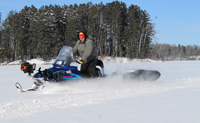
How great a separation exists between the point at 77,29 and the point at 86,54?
38366 mm

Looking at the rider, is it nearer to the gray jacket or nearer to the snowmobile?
the gray jacket

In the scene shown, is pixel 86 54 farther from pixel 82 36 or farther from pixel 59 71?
pixel 59 71

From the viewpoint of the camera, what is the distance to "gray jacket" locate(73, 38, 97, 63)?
268 inches

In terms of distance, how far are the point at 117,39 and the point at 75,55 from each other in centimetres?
4015

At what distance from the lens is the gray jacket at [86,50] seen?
22.3 ft

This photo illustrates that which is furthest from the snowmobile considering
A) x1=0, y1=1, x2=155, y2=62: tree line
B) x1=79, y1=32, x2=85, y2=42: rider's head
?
x1=0, y1=1, x2=155, y2=62: tree line

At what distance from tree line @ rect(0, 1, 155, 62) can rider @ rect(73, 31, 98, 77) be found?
3545 centimetres

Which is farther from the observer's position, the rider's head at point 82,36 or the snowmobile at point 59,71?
the rider's head at point 82,36

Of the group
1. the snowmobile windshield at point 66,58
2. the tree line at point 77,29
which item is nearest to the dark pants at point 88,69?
the snowmobile windshield at point 66,58

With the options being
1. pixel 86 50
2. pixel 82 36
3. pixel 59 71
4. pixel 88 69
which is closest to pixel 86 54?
pixel 86 50

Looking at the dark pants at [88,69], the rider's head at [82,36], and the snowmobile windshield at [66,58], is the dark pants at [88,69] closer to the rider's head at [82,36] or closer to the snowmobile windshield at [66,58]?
the snowmobile windshield at [66,58]

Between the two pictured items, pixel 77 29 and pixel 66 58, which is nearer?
pixel 66 58

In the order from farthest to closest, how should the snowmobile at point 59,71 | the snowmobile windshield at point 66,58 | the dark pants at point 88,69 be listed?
the dark pants at point 88,69
the snowmobile windshield at point 66,58
the snowmobile at point 59,71

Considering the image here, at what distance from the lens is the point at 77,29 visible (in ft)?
146
